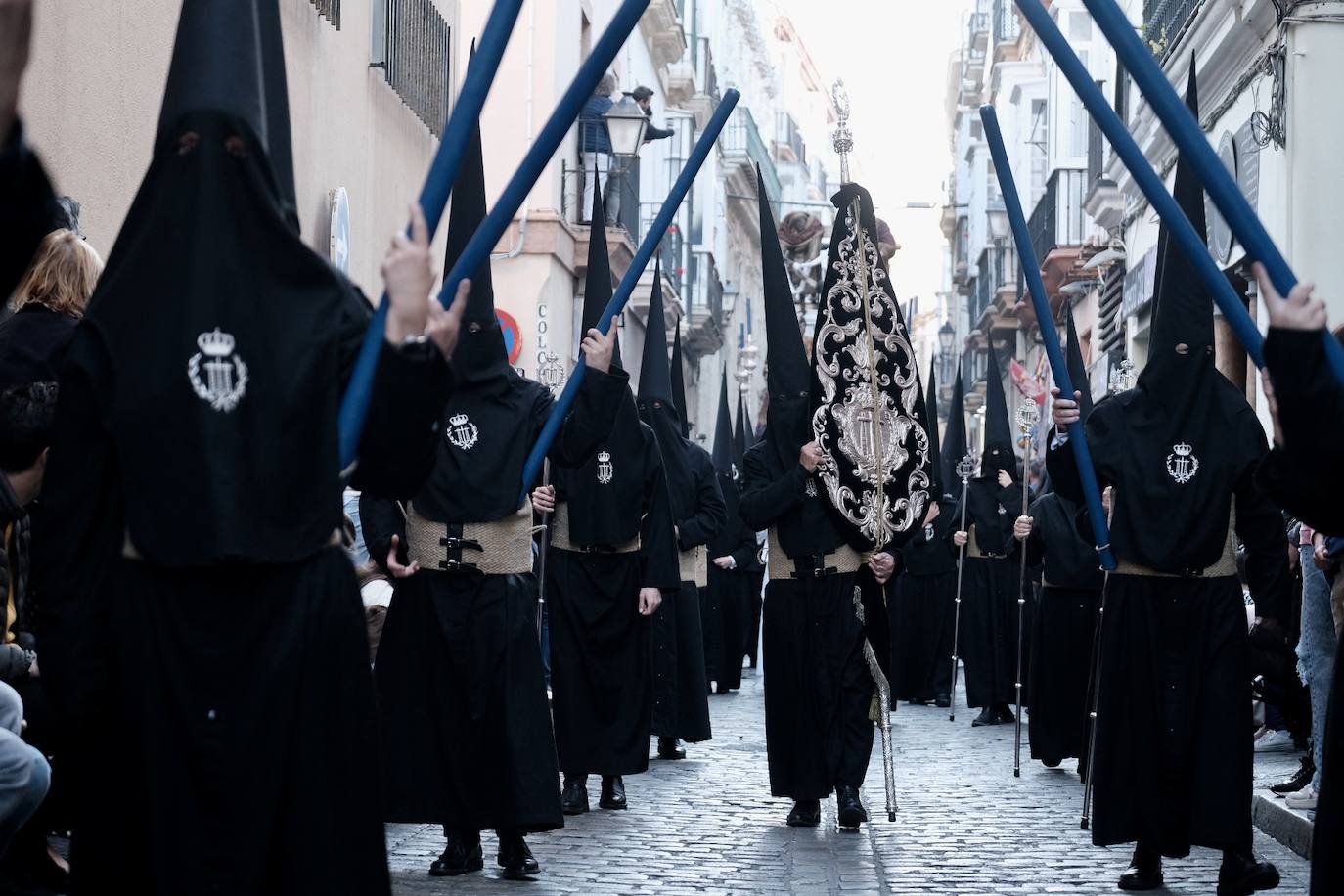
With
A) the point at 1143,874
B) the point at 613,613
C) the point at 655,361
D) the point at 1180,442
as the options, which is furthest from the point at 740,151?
the point at 1143,874

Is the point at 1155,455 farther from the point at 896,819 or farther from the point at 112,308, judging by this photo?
the point at 112,308

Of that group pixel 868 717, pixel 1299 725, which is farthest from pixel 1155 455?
pixel 1299 725

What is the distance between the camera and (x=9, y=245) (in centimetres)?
→ 369

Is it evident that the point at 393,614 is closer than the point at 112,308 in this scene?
No

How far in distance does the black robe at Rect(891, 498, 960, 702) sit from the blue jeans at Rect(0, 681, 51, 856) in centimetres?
1268

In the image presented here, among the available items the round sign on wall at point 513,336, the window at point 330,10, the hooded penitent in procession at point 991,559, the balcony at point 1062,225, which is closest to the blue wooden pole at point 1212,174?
the window at point 330,10

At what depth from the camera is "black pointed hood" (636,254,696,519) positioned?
42.5ft

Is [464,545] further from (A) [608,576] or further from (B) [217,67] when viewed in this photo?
(B) [217,67]

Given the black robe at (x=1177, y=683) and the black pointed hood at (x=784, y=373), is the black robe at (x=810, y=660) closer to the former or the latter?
the black pointed hood at (x=784, y=373)

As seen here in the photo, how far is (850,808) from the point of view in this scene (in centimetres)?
932

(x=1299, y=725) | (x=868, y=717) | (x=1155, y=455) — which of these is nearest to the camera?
(x=1155, y=455)

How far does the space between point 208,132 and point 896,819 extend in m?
6.42

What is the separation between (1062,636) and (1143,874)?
470cm

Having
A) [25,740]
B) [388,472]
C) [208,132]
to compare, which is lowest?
[25,740]
